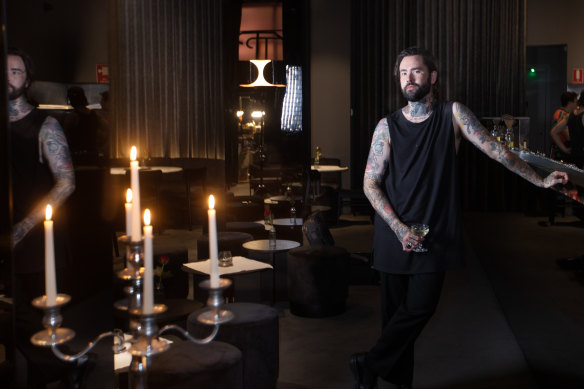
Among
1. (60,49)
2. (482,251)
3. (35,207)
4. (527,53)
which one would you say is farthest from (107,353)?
→ (527,53)

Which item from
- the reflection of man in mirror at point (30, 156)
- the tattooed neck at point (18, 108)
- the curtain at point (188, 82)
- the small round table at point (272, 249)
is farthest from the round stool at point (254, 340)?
the curtain at point (188, 82)

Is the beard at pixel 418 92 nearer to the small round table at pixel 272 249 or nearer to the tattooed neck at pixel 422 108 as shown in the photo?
the tattooed neck at pixel 422 108

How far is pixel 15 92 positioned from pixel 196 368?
1.63m

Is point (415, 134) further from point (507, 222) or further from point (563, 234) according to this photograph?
point (507, 222)

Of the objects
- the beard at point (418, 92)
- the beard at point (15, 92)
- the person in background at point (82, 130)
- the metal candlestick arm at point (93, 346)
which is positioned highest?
the beard at point (418, 92)

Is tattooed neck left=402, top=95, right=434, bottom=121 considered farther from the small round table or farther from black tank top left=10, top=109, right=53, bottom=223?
the small round table

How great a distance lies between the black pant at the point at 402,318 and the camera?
114 inches

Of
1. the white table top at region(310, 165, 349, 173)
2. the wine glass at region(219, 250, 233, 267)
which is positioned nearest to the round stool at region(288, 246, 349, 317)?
the wine glass at region(219, 250, 233, 267)

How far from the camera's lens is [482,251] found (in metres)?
7.29

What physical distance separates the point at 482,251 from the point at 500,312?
228 centimetres

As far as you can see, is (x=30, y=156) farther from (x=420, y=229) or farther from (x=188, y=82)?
(x=188, y=82)

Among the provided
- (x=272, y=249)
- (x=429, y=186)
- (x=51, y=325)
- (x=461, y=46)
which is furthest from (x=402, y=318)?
(x=461, y=46)

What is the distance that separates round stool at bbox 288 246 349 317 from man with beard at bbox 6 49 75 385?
3.71 meters

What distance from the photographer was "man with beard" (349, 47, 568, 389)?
2.84 m
